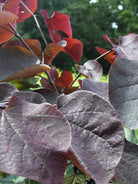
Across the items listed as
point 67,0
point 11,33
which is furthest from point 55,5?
point 11,33

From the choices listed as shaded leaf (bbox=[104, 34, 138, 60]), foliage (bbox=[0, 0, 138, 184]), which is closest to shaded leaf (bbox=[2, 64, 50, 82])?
foliage (bbox=[0, 0, 138, 184])

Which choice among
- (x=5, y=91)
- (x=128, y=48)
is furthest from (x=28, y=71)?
(x=128, y=48)

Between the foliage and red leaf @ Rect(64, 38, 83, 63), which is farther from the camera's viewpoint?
red leaf @ Rect(64, 38, 83, 63)

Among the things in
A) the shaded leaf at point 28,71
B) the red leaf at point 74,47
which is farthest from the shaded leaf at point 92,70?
the shaded leaf at point 28,71

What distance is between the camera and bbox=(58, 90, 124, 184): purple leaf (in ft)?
0.71

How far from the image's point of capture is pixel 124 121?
0.24 meters

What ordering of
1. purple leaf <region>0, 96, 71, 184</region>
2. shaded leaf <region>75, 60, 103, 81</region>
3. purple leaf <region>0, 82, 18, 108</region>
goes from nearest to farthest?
purple leaf <region>0, 96, 71, 184</region> < purple leaf <region>0, 82, 18, 108</region> < shaded leaf <region>75, 60, 103, 81</region>

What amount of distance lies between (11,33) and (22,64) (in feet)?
0.31

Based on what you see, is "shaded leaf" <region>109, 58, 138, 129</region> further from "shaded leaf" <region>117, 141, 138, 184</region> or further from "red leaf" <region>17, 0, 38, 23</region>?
"red leaf" <region>17, 0, 38, 23</region>

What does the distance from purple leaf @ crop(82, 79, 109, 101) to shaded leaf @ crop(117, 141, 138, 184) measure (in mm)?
77

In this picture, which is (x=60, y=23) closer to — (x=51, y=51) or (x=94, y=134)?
(x=51, y=51)

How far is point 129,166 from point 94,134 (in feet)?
0.27

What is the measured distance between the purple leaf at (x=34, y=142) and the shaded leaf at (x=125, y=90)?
0.07 meters

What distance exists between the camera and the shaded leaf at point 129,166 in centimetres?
27
